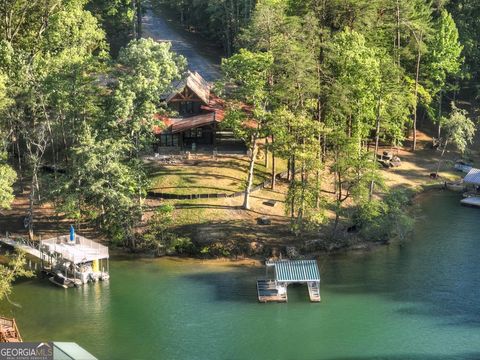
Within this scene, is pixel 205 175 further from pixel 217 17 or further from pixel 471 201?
pixel 217 17

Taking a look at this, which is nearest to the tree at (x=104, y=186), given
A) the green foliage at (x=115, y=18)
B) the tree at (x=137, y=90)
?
the tree at (x=137, y=90)

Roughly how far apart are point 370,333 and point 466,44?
70822 millimetres

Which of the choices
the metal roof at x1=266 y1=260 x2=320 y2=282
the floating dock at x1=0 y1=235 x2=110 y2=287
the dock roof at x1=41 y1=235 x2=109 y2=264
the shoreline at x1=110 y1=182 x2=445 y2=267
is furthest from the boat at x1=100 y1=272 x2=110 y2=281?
the metal roof at x1=266 y1=260 x2=320 y2=282

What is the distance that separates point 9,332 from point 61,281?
1322 centimetres

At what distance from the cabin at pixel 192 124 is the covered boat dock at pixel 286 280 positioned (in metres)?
29.7

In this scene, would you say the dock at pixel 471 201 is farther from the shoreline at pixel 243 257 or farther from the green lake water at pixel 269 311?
the shoreline at pixel 243 257

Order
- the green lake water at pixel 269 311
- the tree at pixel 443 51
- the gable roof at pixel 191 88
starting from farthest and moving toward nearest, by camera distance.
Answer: the tree at pixel 443 51 → the gable roof at pixel 191 88 → the green lake water at pixel 269 311

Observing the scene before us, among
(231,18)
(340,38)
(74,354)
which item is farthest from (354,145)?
(231,18)

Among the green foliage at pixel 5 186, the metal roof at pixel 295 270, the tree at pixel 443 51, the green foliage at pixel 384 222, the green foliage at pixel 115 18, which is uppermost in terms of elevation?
the green foliage at pixel 115 18

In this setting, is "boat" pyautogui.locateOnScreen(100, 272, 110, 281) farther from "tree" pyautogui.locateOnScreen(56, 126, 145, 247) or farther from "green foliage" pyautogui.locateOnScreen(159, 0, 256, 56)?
"green foliage" pyautogui.locateOnScreen(159, 0, 256, 56)

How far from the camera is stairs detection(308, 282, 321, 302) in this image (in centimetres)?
6184

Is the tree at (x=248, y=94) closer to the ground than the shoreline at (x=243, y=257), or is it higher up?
higher up

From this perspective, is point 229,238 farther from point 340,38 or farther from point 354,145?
point 340,38

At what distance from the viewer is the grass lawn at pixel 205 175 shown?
80.2 meters
